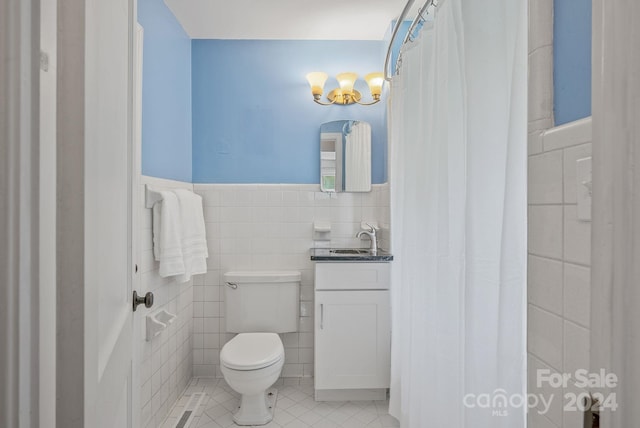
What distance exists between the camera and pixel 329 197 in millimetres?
2584

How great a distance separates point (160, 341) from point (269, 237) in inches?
38.1

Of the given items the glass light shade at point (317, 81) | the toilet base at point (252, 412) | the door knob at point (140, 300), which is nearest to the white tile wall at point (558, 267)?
the door knob at point (140, 300)

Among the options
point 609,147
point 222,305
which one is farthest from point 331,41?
point 609,147

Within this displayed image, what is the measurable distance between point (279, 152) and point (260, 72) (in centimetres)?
61

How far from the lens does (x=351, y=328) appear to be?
84.0 inches

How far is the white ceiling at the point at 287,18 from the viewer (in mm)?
2154

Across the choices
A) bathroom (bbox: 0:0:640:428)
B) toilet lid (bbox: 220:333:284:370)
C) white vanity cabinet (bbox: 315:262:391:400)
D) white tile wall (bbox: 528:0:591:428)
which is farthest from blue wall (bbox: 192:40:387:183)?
white tile wall (bbox: 528:0:591:428)

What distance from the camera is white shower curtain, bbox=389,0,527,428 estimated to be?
2.94 feet

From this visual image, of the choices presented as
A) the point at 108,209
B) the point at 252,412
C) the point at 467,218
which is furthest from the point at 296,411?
the point at 108,209

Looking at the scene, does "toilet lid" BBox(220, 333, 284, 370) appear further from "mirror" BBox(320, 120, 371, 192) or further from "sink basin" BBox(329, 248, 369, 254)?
"mirror" BBox(320, 120, 371, 192)

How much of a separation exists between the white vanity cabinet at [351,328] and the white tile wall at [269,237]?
0.40 meters

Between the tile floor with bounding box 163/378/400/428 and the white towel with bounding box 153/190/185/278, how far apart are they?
2.88 feet

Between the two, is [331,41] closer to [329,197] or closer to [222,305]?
[329,197]

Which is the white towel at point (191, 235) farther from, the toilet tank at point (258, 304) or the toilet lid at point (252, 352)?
the toilet lid at point (252, 352)
